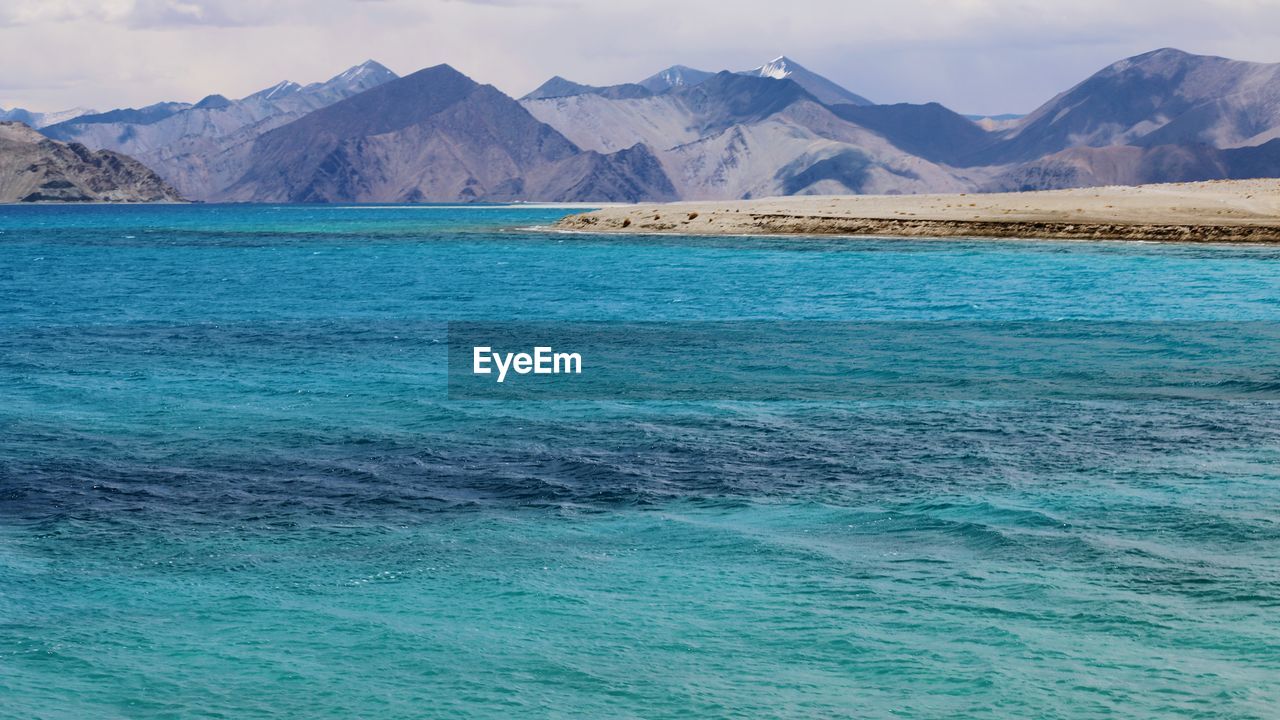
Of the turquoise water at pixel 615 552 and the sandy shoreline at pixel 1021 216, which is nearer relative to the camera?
the turquoise water at pixel 615 552

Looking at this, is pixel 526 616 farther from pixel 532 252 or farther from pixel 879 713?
pixel 532 252

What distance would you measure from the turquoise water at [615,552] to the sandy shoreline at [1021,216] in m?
70.3

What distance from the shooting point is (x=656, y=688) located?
12.2 metres

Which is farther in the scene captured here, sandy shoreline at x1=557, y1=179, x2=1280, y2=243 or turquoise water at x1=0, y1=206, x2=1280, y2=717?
sandy shoreline at x1=557, y1=179, x2=1280, y2=243

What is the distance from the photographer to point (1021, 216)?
104625mm

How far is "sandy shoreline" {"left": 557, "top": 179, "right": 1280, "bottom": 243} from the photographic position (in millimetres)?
92438

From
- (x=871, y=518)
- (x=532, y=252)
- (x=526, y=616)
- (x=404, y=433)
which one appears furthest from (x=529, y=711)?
(x=532, y=252)

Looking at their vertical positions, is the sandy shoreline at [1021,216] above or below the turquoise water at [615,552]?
above

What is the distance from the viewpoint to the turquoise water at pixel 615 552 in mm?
12250

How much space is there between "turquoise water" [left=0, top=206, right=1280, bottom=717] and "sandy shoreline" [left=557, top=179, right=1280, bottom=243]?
70.3m

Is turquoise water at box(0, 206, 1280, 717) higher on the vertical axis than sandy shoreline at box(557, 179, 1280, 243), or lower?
lower

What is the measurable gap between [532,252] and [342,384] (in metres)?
67.7

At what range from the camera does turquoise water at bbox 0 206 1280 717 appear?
40.2 feet

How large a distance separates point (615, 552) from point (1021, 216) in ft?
309
